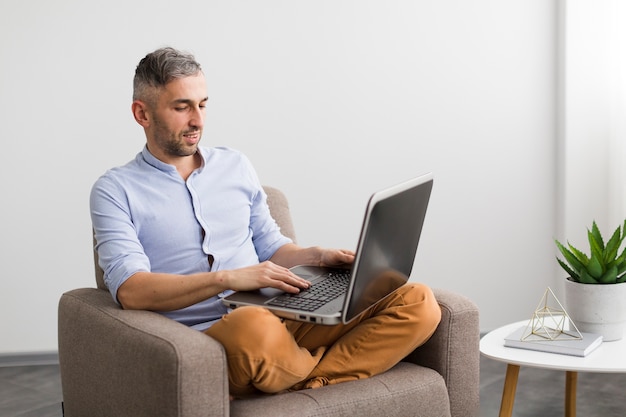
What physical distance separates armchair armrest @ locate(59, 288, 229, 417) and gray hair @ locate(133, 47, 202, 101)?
0.55 m

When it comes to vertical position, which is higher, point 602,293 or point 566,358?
point 602,293

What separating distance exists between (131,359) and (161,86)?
771 millimetres

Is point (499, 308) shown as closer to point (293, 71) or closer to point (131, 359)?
point (293, 71)

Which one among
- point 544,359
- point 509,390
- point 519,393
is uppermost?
point 544,359

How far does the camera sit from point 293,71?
12.2ft

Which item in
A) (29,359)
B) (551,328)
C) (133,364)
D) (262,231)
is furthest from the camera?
(29,359)

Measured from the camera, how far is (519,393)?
10.6 feet

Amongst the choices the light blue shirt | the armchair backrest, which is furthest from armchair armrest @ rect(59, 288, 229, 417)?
the armchair backrest

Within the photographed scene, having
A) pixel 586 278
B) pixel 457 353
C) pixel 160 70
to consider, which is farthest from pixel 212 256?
pixel 586 278

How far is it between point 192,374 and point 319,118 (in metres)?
2.08

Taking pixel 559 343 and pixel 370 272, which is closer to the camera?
pixel 370 272

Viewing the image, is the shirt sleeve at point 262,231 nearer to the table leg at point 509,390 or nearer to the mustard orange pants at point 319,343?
the mustard orange pants at point 319,343

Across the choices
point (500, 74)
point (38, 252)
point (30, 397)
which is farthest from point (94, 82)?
point (500, 74)

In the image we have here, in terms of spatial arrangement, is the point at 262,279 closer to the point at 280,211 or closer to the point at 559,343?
the point at 280,211
